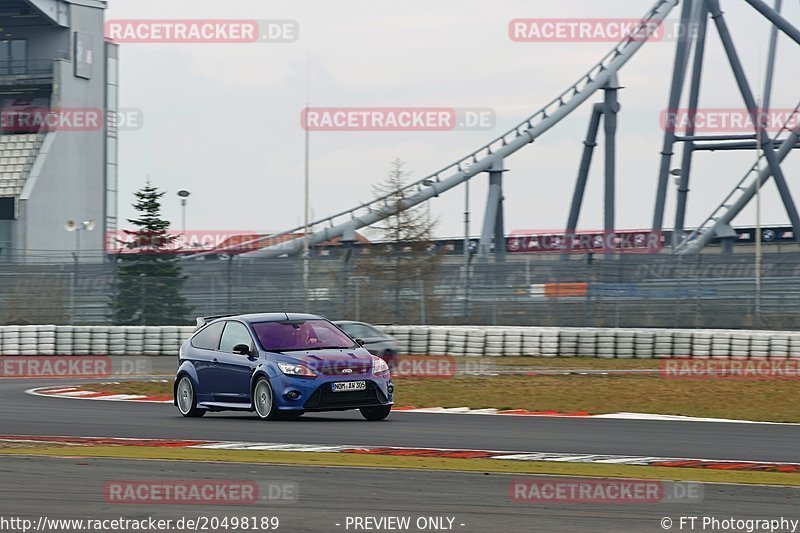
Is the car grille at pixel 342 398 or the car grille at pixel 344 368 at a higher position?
the car grille at pixel 344 368

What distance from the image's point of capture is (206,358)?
15.0 m

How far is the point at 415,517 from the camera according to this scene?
7195 mm

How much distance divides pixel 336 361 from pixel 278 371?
2.05ft

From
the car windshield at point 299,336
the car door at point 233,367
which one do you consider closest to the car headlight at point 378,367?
the car windshield at point 299,336

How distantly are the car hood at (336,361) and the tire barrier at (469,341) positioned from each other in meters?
14.3

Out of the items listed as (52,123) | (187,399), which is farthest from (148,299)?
(52,123)

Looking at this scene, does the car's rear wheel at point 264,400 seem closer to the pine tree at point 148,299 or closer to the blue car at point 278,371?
the blue car at point 278,371

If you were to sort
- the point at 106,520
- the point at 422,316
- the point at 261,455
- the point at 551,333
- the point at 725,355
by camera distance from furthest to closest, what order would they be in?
the point at 422,316
the point at 551,333
the point at 725,355
the point at 261,455
the point at 106,520

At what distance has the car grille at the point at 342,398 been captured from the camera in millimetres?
13828

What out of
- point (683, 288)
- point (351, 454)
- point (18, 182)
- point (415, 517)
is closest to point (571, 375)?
point (683, 288)

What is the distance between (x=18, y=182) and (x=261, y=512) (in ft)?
164

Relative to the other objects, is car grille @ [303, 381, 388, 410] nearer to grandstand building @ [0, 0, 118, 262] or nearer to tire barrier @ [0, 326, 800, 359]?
tire barrier @ [0, 326, 800, 359]

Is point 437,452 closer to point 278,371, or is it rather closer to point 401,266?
point 278,371

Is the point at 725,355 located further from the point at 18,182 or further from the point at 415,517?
the point at 18,182
